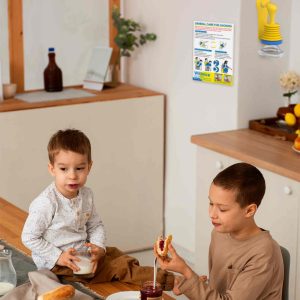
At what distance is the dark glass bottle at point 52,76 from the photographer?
173 inches

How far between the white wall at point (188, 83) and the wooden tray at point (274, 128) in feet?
0.22

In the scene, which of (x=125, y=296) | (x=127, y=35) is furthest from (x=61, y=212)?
(x=127, y=35)

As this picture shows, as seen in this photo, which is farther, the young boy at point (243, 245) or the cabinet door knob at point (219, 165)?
the cabinet door knob at point (219, 165)

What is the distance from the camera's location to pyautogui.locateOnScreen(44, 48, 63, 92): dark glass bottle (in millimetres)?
4387

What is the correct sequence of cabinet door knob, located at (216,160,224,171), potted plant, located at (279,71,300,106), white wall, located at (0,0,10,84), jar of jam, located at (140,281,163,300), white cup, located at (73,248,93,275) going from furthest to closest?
white wall, located at (0,0,10,84) < potted plant, located at (279,71,300,106) < cabinet door knob, located at (216,160,224,171) < white cup, located at (73,248,93,275) < jar of jam, located at (140,281,163,300)

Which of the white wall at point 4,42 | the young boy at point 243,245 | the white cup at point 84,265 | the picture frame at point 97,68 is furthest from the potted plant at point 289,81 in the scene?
A: the white cup at point 84,265

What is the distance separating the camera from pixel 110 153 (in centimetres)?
442

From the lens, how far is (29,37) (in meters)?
4.40

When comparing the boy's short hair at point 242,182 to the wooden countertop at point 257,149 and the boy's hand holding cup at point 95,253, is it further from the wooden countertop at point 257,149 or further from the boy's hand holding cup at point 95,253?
the wooden countertop at point 257,149

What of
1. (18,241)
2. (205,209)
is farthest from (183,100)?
(18,241)

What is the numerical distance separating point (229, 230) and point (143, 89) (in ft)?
7.91

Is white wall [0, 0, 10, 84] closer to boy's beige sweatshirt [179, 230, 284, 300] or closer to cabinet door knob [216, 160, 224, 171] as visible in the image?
cabinet door knob [216, 160, 224, 171]

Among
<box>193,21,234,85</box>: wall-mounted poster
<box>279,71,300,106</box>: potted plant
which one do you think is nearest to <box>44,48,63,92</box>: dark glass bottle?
<box>193,21,234,85</box>: wall-mounted poster

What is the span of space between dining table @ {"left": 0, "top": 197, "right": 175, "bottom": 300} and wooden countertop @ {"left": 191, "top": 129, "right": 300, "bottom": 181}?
1.06 meters
